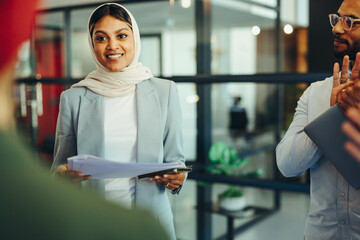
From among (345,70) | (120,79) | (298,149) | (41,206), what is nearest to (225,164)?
(120,79)

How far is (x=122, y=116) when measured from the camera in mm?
1615

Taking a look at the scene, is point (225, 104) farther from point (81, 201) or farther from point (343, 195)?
point (81, 201)

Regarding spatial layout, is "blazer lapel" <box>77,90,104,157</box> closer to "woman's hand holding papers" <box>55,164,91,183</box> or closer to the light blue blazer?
the light blue blazer

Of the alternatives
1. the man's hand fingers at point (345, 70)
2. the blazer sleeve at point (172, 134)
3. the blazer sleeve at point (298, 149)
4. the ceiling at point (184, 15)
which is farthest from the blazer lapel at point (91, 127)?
the ceiling at point (184, 15)

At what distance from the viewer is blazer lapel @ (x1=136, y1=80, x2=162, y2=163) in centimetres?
158

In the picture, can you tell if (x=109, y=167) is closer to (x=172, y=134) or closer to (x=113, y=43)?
(x=172, y=134)

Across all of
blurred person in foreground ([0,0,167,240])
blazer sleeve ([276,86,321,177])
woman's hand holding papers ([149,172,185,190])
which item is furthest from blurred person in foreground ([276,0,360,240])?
blurred person in foreground ([0,0,167,240])

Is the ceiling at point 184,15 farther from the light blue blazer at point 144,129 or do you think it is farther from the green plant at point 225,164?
the light blue blazer at point 144,129

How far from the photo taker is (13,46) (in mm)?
506

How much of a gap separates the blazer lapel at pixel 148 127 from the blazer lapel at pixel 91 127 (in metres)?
0.14

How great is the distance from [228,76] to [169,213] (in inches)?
43.2

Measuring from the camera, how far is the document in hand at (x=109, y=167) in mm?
1370

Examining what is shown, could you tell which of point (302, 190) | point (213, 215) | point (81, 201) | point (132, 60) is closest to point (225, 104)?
point (213, 215)

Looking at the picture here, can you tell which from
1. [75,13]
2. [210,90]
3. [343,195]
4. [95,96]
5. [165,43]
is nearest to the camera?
[343,195]
